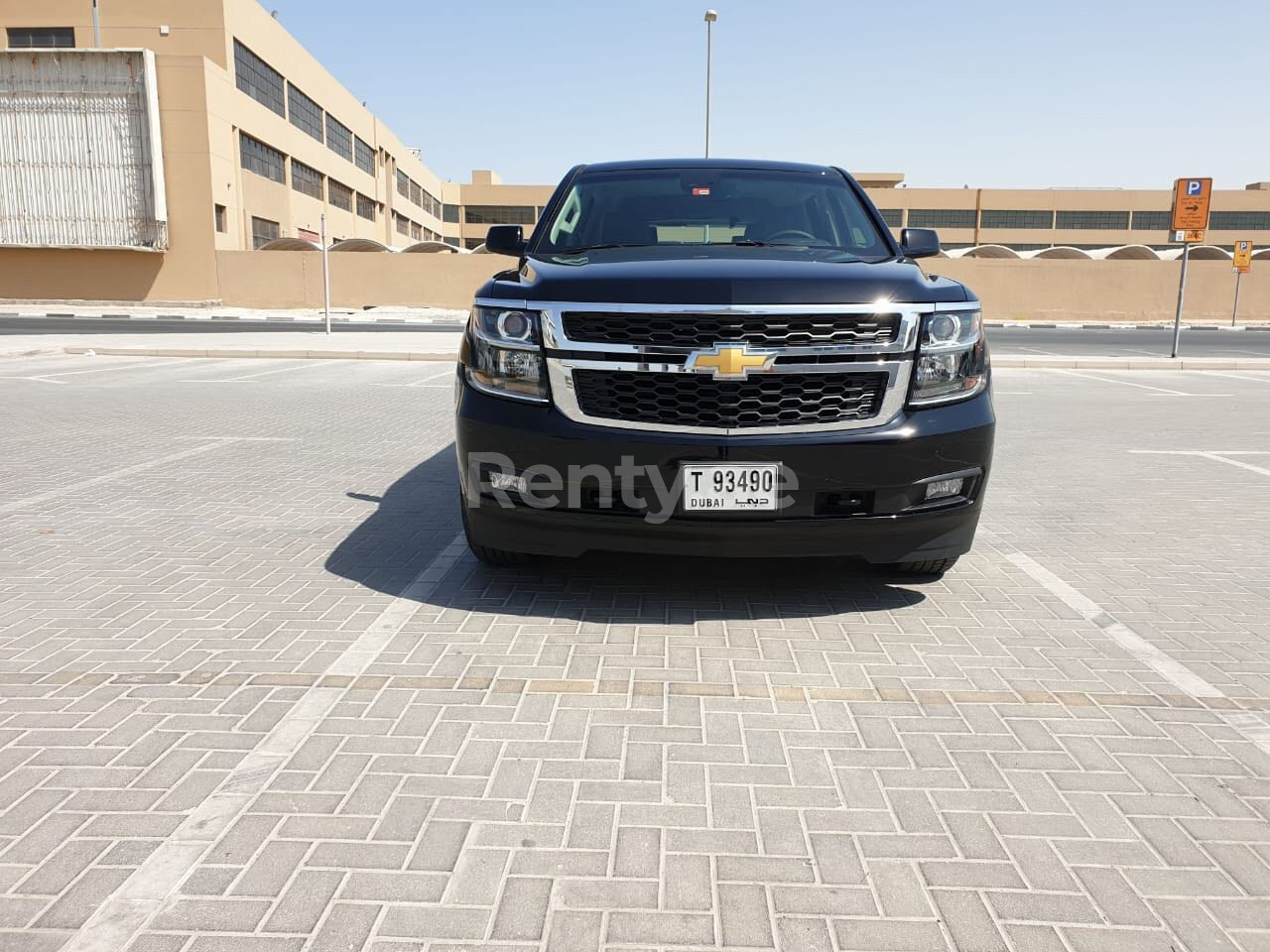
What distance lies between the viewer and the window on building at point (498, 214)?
82875 millimetres

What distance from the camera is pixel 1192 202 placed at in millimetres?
17359

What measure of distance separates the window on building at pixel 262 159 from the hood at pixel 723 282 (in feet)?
125

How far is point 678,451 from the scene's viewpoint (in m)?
3.73

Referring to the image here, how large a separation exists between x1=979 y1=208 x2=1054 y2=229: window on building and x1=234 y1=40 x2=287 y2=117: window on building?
55964mm

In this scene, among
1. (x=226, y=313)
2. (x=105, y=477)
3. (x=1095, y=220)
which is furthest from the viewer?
(x=1095, y=220)

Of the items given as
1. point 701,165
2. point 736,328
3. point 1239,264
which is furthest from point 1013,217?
point 736,328

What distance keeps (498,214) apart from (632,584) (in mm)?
86415

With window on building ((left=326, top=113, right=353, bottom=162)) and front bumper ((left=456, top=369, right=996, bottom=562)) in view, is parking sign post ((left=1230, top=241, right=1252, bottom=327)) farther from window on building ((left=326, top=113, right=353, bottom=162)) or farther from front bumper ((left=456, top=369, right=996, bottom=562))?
window on building ((left=326, top=113, right=353, bottom=162))

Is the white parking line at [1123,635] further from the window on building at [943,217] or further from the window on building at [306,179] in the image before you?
Answer: the window on building at [943,217]

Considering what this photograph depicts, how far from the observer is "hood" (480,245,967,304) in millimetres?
3771

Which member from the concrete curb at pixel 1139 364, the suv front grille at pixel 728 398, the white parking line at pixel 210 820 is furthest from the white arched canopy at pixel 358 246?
the white parking line at pixel 210 820

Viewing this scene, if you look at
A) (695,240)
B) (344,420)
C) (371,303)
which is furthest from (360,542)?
(371,303)

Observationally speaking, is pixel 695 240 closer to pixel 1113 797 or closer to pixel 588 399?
pixel 588 399

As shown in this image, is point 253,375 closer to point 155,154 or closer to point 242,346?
point 242,346
